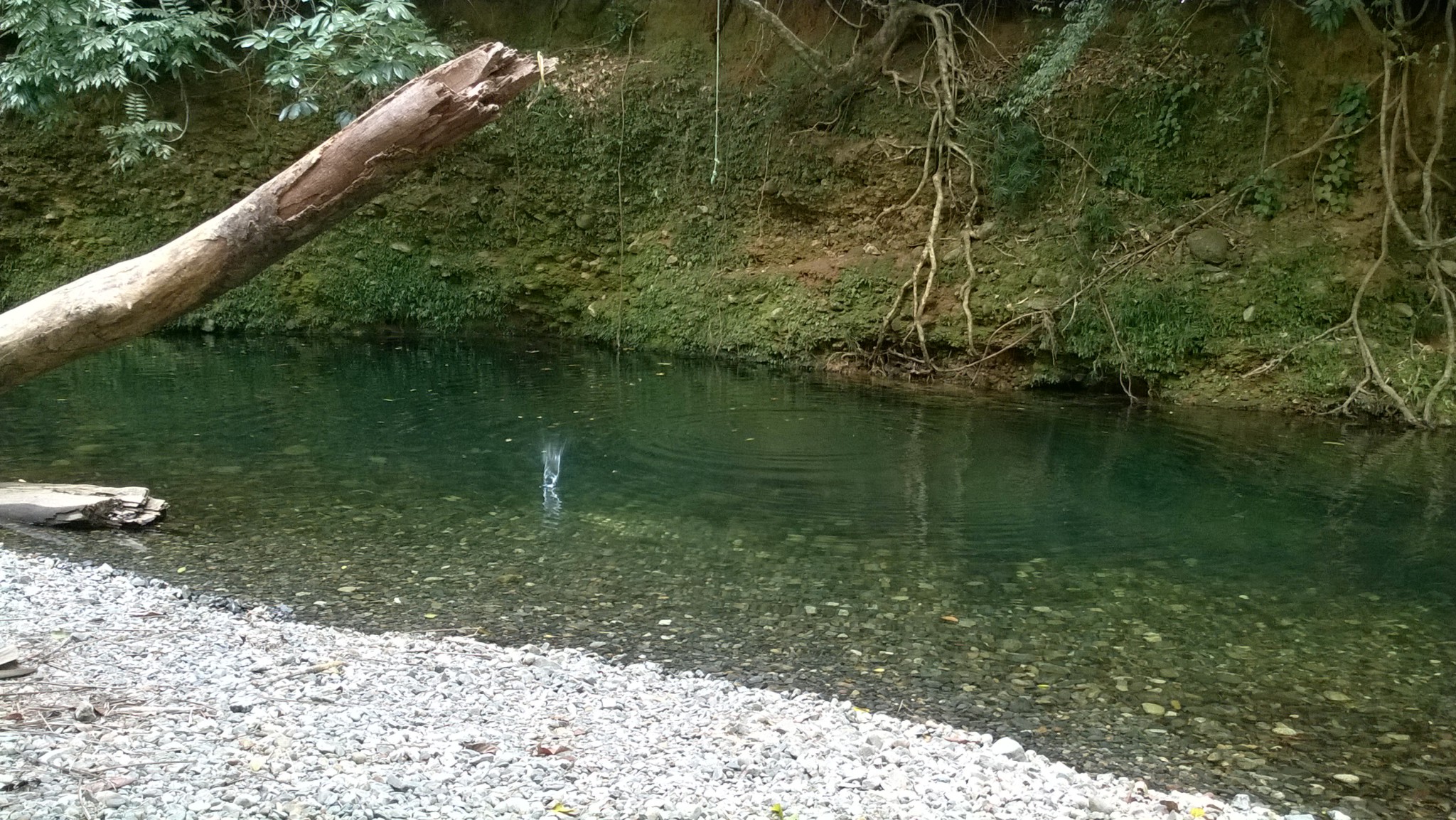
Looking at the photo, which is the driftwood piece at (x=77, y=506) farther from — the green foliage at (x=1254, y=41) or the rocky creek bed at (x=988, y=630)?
the green foliage at (x=1254, y=41)

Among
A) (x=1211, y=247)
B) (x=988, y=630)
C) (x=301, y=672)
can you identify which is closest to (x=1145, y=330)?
(x=1211, y=247)

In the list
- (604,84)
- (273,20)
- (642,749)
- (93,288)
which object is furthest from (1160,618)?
(273,20)

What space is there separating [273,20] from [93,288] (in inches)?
321

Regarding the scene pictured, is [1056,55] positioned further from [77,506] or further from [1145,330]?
[77,506]

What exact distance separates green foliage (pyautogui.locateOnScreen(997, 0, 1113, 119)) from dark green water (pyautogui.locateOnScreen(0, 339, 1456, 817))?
2.52 metres

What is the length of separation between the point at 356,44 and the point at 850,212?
4.58m

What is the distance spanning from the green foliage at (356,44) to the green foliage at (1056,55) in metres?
4.62

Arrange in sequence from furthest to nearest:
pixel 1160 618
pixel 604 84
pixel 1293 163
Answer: pixel 604 84
pixel 1293 163
pixel 1160 618

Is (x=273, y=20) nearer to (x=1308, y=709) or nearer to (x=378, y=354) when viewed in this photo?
(x=378, y=354)

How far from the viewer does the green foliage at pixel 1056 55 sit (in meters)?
8.20

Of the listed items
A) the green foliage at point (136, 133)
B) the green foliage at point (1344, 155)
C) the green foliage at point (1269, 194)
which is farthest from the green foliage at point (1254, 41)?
the green foliage at point (136, 133)

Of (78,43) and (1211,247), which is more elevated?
(78,43)

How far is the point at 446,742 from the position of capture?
271 centimetres

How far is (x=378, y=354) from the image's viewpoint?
1080cm
